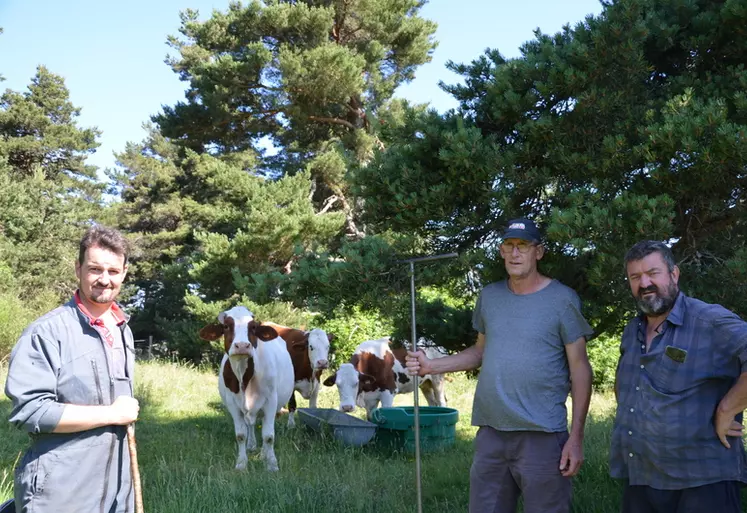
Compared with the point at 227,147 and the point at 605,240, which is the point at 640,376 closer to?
the point at 605,240

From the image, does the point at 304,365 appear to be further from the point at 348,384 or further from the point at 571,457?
the point at 571,457

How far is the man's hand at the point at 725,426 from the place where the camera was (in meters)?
2.81

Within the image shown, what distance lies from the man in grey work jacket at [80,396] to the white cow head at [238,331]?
177 inches

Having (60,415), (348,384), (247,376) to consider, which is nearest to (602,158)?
(60,415)

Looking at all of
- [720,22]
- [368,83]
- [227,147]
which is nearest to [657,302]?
[720,22]

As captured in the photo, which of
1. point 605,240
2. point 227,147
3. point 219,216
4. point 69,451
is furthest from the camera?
point 227,147

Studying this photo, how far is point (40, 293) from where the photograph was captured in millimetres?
23516

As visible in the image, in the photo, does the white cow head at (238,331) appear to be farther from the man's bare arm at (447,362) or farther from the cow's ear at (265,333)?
the man's bare arm at (447,362)

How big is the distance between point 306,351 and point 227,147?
511 inches

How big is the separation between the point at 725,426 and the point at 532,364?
0.97 metres

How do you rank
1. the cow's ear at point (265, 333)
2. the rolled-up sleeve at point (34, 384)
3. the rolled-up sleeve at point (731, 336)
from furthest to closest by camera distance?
the cow's ear at point (265, 333) → the rolled-up sleeve at point (731, 336) → the rolled-up sleeve at point (34, 384)

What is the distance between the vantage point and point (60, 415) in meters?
2.51

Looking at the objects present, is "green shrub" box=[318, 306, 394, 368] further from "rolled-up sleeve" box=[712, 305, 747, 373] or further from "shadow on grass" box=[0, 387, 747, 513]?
"rolled-up sleeve" box=[712, 305, 747, 373]

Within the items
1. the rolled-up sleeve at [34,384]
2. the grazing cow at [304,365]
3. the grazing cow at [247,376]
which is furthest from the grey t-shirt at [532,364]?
the grazing cow at [304,365]
